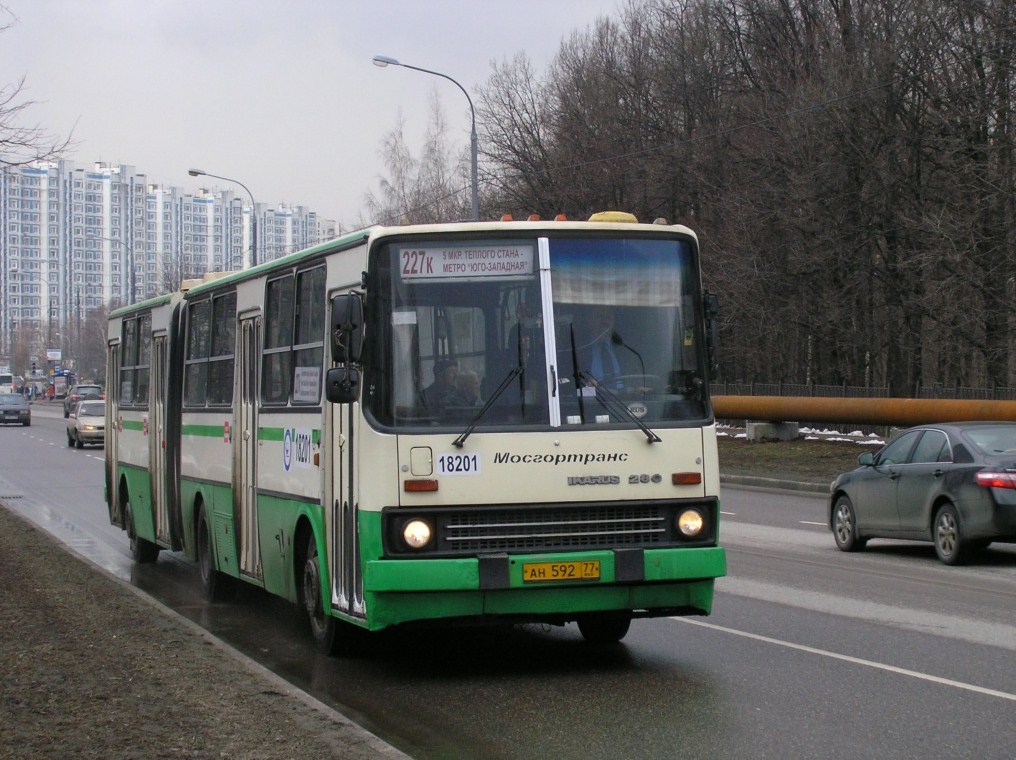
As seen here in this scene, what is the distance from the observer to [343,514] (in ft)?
29.7

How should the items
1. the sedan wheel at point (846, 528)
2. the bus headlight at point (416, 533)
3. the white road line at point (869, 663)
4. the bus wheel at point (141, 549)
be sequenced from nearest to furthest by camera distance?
the white road line at point (869, 663), the bus headlight at point (416, 533), the bus wheel at point (141, 549), the sedan wheel at point (846, 528)

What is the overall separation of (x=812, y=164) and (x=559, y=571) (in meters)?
31.9

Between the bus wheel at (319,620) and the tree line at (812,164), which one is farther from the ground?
the tree line at (812,164)

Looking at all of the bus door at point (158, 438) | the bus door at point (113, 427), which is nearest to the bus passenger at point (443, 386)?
the bus door at point (158, 438)

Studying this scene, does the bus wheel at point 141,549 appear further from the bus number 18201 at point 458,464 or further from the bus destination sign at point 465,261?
the bus number 18201 at point 458,464

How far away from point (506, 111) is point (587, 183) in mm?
6413

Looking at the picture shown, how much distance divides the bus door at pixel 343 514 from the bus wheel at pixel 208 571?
3.94 metres

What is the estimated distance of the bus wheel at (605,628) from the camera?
9734 millimetres

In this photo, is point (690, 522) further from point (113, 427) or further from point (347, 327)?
point (113, 427)

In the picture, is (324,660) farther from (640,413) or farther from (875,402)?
(875,402)

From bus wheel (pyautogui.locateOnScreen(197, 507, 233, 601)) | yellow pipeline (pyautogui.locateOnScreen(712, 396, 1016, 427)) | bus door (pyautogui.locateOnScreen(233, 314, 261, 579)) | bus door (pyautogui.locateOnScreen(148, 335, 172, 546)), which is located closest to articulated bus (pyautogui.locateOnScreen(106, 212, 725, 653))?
bus door (pyautogui.locateOnScreen(233, 314, 261, 579))

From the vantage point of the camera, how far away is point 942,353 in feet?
123

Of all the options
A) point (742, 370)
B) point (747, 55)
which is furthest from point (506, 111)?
point (742, 370)

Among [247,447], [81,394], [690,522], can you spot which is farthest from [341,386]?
[81,394]
